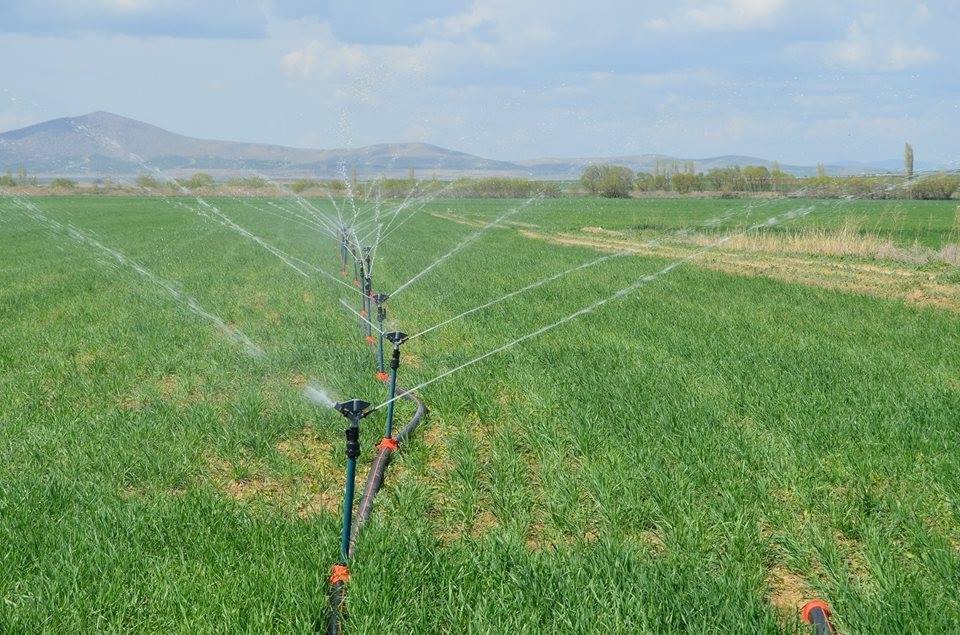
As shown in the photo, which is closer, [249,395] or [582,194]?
[249,395]

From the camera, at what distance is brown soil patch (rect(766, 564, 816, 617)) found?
361cm

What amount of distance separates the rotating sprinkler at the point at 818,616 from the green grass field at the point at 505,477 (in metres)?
0.06

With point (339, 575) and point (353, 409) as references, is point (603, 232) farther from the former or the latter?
point (339, 575)

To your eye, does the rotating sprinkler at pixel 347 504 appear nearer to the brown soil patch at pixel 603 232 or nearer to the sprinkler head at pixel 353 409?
the sprinkler head at pixel 353 409

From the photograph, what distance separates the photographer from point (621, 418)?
236 inches

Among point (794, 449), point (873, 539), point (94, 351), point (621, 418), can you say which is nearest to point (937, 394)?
point (794, 449)

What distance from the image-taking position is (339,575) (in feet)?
11.5

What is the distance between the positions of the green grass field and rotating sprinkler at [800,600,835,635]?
65mm

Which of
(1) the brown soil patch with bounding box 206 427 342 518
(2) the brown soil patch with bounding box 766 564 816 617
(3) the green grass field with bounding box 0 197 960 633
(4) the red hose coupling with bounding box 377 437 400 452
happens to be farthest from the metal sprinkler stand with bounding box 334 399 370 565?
(2) the brown soil patch with bounding box 766 564 816 617

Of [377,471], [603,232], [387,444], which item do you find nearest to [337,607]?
[377,471]

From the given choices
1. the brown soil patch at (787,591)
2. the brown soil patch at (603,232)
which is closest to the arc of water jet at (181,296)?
the brown soil patch at (787,591)

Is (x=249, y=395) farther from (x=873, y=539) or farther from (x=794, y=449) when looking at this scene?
(x=873, y=539)

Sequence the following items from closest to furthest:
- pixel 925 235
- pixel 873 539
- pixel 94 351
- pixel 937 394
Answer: pixel 873 539
pixel 937 394
pixel 94 351
pixel 925 235

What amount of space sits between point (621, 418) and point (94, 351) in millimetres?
6152
